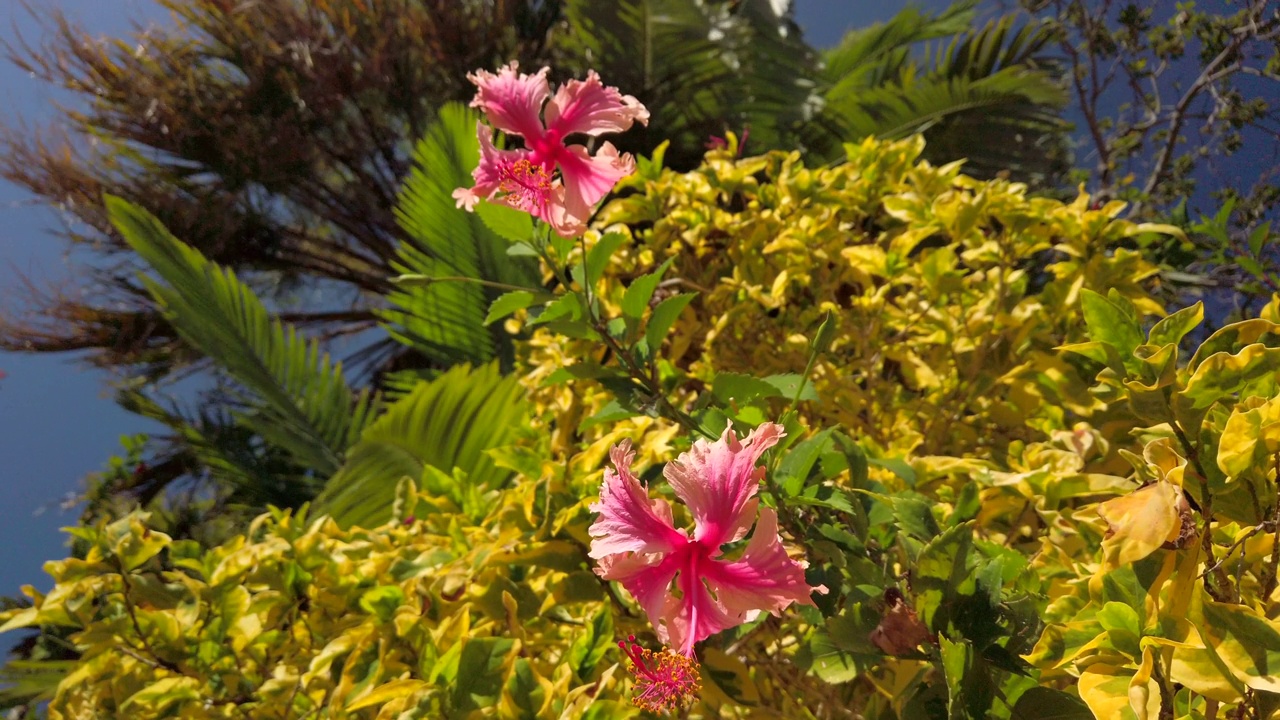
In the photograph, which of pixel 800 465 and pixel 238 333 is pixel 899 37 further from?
pixel 800 465

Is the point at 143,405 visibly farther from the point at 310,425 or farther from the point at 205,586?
the point at 205,586

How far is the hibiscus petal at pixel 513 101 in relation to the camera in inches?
23.1

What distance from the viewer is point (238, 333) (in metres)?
2.42

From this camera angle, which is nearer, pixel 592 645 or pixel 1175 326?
pixel 1175 326

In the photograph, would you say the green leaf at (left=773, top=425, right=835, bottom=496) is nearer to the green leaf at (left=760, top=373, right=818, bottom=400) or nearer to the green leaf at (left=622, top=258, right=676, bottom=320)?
the green leaf at (left=760, top=373, right=818, bottom=400)

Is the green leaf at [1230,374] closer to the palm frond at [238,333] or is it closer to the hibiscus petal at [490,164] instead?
the hibiscus petal at [490,164]

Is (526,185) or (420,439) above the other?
(420,439)

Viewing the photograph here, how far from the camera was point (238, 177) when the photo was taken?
4734mm

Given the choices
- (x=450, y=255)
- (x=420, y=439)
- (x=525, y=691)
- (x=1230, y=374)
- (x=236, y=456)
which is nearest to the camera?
(x=1230, y=374)

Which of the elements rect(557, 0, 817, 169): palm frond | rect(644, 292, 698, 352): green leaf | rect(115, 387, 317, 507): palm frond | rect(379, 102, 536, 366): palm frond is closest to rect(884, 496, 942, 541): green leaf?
rect(644, 292, 698, 352): green leaf

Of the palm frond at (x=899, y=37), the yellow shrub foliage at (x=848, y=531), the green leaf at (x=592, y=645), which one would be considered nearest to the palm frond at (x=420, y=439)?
the yellow shrub foliage at (x=848, y=531)

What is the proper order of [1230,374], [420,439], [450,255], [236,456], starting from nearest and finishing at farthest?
[1230,374], [420,439], [450,255], [236,456]

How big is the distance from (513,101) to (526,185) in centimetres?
8

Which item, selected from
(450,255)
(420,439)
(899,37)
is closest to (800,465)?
(420,439)
